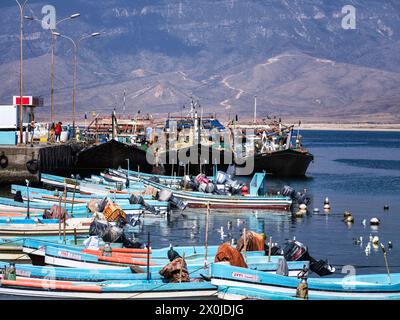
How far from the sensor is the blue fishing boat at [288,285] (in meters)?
31.8

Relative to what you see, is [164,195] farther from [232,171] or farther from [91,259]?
[232,171]

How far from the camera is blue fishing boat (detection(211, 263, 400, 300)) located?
31.8 meters

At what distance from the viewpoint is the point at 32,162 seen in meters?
73.5

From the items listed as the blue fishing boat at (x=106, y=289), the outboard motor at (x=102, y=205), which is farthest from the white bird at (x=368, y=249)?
the blue fishing boat at (x=106, y=289)

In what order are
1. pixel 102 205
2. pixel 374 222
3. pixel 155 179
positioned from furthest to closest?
1. pixel 155 179
2. pixel 374 222
3. pixel 102 205

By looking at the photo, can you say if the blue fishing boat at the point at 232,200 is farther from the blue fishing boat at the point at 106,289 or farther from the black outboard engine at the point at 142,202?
the blue fishing boat at the point at 106,289

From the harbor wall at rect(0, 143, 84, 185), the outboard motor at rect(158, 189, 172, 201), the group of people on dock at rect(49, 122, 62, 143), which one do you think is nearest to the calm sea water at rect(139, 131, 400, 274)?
the outboard motor at rect(158, 189, 172, 201)

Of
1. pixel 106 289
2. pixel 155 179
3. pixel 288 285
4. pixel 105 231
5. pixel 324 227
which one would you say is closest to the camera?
pixel 288 285

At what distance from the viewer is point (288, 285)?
32.1m

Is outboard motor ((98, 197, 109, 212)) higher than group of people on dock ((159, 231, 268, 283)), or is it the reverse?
outboard motor ((98, 197, 109, 212))

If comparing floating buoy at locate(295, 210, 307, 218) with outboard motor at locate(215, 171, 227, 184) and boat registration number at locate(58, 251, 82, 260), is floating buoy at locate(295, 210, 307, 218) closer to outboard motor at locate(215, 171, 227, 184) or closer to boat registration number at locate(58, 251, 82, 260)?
outboard motor at locate(215, 171, 227, 184)

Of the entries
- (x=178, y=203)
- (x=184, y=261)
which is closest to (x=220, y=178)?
(x=178, y=203)

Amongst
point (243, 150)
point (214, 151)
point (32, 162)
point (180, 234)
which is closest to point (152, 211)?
point (180, 234)
